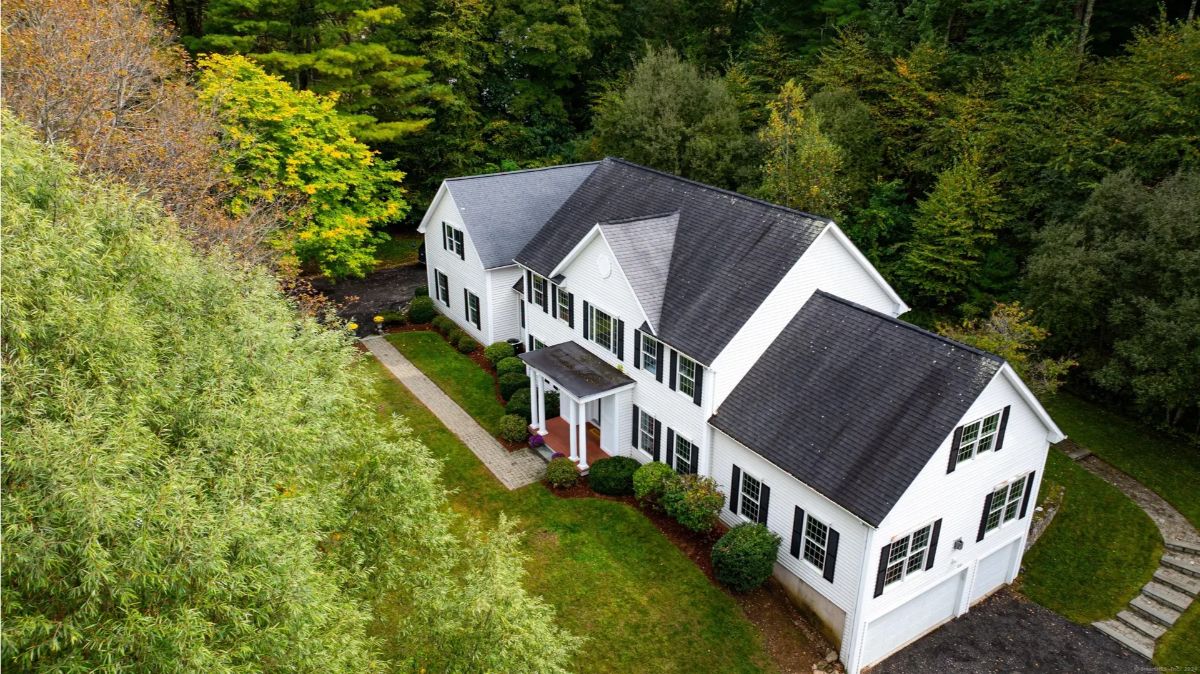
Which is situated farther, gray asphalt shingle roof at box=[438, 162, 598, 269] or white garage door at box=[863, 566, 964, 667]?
gray asphalt shingle roof at box=[438, 162, 598, 269]

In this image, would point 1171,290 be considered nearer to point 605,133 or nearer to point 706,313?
point 706,313

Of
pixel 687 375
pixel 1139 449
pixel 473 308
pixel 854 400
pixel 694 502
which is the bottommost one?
pixel 1139 449

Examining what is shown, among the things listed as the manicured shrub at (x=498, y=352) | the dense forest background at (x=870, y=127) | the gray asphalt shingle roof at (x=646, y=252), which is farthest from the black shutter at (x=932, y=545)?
the manicured shrub at (x=498, y=352)

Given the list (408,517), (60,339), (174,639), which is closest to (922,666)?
(408,517)

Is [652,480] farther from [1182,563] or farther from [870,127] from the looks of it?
[870,127]

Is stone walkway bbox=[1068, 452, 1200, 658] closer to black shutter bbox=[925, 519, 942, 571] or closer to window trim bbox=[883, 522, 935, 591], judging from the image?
black shutter bbox=[925, 519, 942, 571]

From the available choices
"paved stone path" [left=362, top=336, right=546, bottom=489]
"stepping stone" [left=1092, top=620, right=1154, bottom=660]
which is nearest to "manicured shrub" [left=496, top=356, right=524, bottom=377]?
"paved stone path" [left=362, top=336, right=546, bottom=489]

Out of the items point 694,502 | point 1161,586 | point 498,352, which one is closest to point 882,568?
point 694,502
